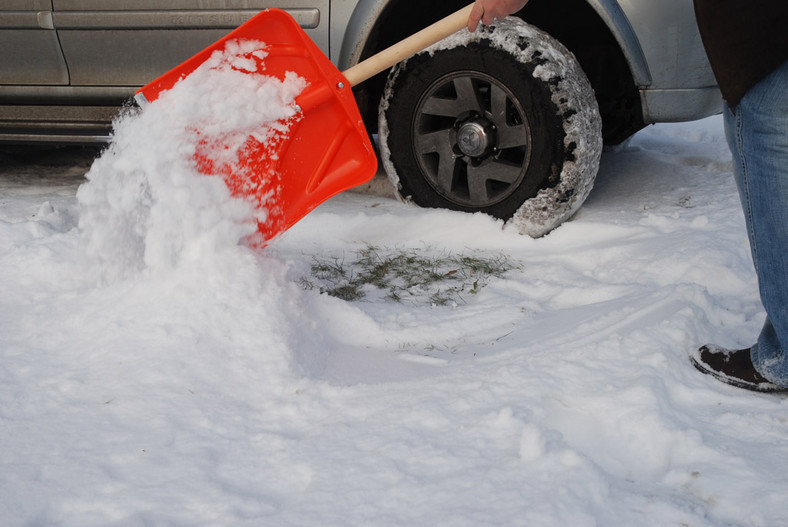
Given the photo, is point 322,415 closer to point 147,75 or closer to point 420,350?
point 420,350

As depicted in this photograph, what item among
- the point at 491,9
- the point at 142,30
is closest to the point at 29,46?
the point at 142,30

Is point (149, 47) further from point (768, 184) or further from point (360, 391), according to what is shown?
point (768, 184)

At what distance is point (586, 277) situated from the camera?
2.73 m

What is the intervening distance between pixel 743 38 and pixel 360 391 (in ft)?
4.06

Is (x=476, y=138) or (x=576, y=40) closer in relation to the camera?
(x=476, y=138)

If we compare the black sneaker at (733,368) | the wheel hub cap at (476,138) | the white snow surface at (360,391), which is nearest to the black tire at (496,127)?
the wheel hub cap at (476,138)

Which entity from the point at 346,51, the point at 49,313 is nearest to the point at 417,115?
the point at 346,51

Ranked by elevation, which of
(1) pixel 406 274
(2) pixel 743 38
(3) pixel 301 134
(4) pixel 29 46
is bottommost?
(1) pixel 406 274

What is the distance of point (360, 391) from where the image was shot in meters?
1.93

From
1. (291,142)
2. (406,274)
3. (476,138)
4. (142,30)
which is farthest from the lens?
(142,30)

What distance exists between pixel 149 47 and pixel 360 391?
7.39ft

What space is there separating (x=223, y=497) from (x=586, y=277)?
1.67 metres

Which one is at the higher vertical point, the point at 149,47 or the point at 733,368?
the point at 149,47

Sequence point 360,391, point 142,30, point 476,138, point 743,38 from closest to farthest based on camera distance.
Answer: point 743,38 < point 360,391 < point 476,138 < point 142,30
